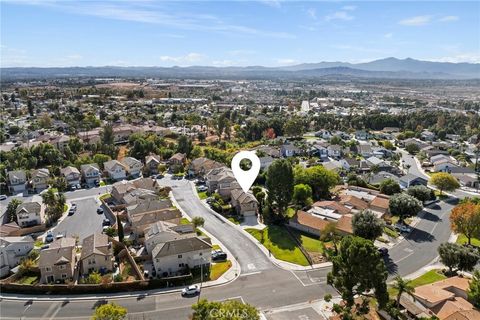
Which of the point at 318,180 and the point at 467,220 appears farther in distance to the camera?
the point at 318,180

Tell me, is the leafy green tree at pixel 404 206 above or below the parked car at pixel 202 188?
above

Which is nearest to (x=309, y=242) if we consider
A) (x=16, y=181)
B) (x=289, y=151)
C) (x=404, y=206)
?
(x=404, y=206)

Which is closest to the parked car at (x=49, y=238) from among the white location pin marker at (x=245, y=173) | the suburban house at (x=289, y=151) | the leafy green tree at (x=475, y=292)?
the white location pin marker at (x=245, y=173)

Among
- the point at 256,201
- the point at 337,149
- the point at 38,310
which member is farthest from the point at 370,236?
the point at 337,149

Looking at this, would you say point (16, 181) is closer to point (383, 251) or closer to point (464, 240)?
point (383, 251)

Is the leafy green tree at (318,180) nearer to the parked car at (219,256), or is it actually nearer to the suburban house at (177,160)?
the parked car at (219,256)
